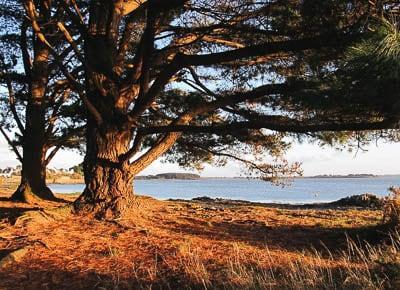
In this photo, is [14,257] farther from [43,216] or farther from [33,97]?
[33,97]

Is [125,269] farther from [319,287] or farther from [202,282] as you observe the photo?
[319,287]

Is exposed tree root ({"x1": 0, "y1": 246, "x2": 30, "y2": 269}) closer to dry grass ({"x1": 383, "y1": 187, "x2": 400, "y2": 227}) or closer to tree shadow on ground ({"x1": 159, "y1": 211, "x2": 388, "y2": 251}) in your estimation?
tree shadow on ground ({"x1": 159, "y1": 211, "x2": 388, "y2": 251})

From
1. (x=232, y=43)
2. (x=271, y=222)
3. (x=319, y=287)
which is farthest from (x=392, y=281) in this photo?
(x=232, y=43)

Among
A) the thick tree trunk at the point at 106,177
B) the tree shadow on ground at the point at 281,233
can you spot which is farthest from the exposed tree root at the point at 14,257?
the tree shadow on ground at the point at 281,233

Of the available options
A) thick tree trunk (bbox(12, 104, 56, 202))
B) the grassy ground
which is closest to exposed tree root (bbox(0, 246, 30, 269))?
the grassy ground

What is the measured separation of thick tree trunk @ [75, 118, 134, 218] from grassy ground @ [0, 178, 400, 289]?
239 millimetres

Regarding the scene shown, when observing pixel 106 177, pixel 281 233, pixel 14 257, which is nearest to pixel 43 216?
pixel 106 177

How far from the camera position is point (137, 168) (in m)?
Result: 7.94

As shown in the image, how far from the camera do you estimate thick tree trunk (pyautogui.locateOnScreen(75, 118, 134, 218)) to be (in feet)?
24.8

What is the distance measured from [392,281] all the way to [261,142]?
21.3 ft

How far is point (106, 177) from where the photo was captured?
7605mm

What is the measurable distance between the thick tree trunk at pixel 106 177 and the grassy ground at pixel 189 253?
9.4 inches

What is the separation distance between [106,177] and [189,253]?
8.03 feet

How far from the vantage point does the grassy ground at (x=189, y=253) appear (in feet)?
15.9
